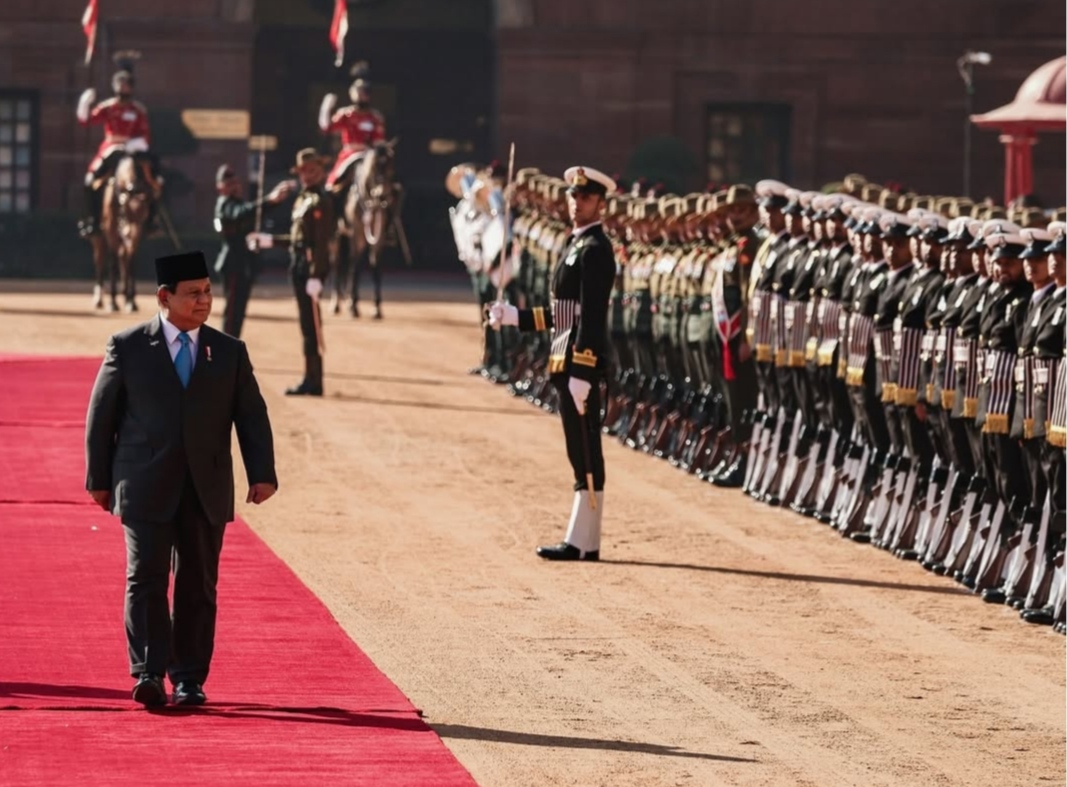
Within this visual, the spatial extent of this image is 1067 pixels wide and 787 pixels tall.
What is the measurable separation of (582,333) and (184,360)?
4.59 meters

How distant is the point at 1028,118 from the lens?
98.1ft

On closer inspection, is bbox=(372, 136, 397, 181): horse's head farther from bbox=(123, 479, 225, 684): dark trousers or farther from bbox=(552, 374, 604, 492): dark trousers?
bbox=(123, 479, 225, 684): dark trousers

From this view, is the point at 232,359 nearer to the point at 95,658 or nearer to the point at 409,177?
the point at 95,658

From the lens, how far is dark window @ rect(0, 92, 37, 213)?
129ft

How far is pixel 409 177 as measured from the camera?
133 feet

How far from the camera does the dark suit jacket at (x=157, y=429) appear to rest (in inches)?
382

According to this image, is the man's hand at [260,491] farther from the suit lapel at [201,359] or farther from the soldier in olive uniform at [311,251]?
the soldier in olive uniform at [311,251]

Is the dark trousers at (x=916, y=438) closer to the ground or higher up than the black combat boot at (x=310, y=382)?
higher up

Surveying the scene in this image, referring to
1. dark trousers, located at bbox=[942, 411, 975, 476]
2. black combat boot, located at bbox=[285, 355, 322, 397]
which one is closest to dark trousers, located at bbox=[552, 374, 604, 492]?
dark trousers, located at bbox=[942, 411, 975, 476]

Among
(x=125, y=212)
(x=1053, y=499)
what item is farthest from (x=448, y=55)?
(x=1053, y=499)

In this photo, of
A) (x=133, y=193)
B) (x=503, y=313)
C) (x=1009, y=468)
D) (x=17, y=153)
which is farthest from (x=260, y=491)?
(x=17, y=153)

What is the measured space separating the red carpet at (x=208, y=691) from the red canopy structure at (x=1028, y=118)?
1750 cm

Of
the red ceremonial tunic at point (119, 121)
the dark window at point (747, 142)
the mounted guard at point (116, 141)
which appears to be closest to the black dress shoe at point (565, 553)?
the mounted guard at point (116, 141)

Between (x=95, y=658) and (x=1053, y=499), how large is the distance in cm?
492
